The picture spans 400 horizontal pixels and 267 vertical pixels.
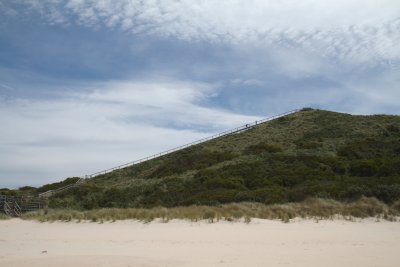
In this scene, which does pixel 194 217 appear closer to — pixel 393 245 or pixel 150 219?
pixel 150 219

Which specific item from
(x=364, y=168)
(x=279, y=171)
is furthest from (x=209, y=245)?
(x=364, y=168)

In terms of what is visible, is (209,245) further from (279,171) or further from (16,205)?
(16,205)

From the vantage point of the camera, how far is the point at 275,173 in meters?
26.8

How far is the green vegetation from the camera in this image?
798 inches

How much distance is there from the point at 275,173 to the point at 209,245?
17.1 metres

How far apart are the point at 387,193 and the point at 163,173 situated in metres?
21.5

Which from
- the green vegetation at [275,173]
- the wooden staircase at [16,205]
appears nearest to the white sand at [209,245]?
the green vegetation at [275,173]

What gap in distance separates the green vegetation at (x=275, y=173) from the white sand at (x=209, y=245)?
4263 mm

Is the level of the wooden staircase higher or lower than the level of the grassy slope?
lower

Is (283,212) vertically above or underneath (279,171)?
underneath

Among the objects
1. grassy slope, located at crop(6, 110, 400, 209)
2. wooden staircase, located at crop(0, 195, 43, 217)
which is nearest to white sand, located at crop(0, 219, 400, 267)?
grassy slope, located at crop(6, 110, 400, 209)

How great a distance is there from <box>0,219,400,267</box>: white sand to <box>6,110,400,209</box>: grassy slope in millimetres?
5825

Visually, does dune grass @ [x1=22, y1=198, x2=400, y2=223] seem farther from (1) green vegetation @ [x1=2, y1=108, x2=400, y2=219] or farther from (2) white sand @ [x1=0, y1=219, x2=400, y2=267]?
(1) green vegetation @ [x1=2, y1=108, x2=400, y2=219]

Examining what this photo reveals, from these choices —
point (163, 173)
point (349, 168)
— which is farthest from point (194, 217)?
point (163, 173)
